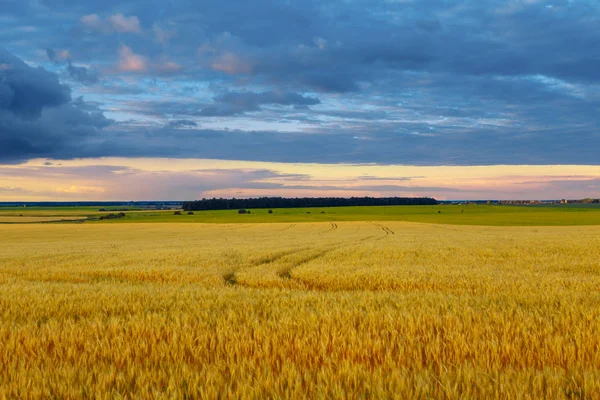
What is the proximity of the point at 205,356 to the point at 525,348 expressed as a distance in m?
3.96

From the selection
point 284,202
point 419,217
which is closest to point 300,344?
point 419,217

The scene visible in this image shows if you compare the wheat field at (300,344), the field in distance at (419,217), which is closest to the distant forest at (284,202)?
the field in distance at (419,217)

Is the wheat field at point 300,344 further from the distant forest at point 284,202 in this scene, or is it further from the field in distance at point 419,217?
the distant forest at point 284,202

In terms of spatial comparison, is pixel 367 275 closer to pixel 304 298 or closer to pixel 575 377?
pixel 304 298

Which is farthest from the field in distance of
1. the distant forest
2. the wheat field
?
the wheat field

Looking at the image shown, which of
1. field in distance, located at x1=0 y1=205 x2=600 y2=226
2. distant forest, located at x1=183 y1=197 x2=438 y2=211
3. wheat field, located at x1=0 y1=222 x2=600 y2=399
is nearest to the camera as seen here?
wheat field, located at x1=0 y1=222 x2=600 y2=399

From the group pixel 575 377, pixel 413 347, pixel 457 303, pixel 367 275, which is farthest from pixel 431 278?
pixel 575 377

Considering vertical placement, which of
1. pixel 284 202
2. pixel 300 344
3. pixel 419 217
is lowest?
pixel 419 217

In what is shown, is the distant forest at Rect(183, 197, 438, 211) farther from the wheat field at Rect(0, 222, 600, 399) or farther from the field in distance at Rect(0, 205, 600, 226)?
the wheat field at Rect(0, 222, 600, 399)

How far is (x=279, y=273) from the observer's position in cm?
1680

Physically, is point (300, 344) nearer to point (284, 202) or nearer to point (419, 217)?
point (419, 217)

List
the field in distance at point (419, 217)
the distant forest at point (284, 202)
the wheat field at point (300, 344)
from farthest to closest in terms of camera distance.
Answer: the distant forest at point (284, 202) → the field in distance at point (419, 217) → the wheat field at point (300, 344)

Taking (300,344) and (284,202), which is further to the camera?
(284,202)

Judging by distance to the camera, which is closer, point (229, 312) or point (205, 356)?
point (205, 356)
